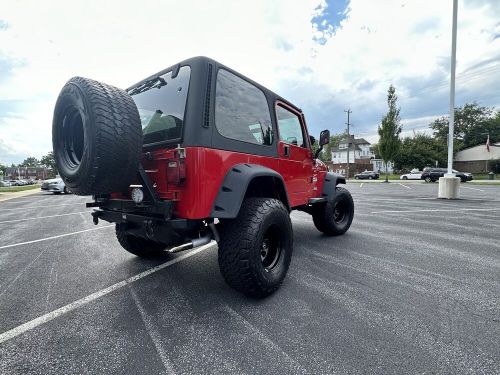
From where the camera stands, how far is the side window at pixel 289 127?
3.67 m

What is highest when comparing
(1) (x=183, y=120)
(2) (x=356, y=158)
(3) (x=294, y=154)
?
(2) (x=356, y=158)

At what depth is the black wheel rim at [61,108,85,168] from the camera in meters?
2.60

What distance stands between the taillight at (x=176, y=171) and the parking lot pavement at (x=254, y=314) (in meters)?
1.19

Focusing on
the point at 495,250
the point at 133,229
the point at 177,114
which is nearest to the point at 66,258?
the point at 133,229

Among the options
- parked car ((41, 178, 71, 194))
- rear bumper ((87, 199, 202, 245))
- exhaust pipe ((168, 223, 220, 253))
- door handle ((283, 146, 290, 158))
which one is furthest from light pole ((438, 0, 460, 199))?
parked car ((41, 178, 71, 194))

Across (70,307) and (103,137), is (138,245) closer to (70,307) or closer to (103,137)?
(70,307)

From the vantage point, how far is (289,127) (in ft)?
12.9

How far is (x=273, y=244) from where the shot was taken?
2992 millimetres

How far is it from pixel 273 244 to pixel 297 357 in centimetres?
128

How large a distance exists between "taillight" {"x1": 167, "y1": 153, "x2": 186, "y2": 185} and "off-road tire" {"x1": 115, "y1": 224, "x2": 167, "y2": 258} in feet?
5.17

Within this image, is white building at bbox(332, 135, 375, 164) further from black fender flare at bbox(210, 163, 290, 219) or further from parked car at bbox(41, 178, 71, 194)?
black fender flare at bbox(210, 163, 290, 219)

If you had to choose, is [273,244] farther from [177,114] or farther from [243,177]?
[177,114]

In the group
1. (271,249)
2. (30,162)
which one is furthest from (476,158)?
(30,162)

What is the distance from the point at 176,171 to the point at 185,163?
114mm
